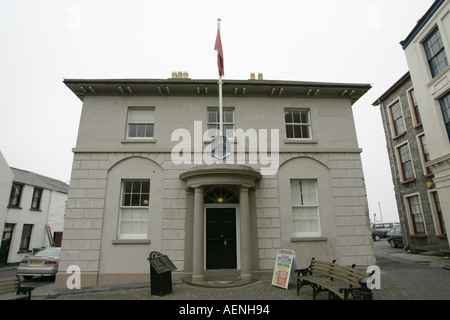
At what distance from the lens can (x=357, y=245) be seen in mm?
10531

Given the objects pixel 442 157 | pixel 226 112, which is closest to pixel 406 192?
pixel 442 157

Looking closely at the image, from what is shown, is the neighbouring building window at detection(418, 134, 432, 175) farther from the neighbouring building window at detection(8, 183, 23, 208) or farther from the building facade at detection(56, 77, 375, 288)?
the neighbouring building window at detection(8, 183, 23, 208)

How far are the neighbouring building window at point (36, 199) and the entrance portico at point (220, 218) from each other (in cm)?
2116

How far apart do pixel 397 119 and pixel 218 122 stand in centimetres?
1724

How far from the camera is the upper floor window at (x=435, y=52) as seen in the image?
41.0 ft

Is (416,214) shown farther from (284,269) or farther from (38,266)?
(38,266)

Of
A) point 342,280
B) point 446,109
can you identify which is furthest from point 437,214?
point 342,280

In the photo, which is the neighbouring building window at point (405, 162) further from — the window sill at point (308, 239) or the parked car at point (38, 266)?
the parked car at point (38, 266)

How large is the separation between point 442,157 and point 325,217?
6.87 meters

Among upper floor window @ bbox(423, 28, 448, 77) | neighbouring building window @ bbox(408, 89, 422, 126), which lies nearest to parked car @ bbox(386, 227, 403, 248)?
neighbouring building window @ bbox(408, 89, 422, 126)

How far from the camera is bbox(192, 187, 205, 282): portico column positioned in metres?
9.15

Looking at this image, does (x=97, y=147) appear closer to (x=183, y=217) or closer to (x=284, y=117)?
(x=183, y=217)

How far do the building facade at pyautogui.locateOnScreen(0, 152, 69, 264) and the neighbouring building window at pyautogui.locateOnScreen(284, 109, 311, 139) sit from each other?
20.6 meters

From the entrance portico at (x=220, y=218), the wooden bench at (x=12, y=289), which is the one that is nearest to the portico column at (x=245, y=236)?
the entrance portico at (x=220, y=218)
